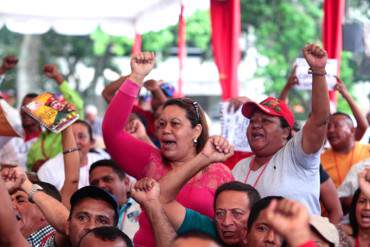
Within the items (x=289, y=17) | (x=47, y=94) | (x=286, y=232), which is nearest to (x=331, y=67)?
(x=47, y=94)

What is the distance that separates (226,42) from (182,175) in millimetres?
6037

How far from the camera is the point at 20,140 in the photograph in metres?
8.55

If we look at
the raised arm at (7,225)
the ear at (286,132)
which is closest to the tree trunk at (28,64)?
the ear at (286,132)

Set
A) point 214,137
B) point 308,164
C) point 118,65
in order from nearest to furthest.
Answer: point 214,137, point 308,164, point 118,65

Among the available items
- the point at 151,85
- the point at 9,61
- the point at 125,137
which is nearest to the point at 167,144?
the point at 125,137

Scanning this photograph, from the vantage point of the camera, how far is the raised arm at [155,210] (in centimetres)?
401

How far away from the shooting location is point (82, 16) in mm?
12422

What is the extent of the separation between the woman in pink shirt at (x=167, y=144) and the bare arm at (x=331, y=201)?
1.27 meters

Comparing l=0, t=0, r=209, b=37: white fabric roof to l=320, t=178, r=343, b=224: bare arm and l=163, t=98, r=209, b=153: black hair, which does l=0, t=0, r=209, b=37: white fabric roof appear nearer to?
l=320, t=178, r=343, b=224: bare arm

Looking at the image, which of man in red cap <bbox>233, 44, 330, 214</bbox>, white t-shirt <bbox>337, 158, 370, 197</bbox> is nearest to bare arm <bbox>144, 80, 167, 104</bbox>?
white t-shirt <bbox>337, 158, 370, 197</bbox>

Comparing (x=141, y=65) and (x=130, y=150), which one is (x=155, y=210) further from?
(x=141, y=65)

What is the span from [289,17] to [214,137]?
58.1ft

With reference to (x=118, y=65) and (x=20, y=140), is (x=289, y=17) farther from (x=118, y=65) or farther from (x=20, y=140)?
(x=20, y=140)

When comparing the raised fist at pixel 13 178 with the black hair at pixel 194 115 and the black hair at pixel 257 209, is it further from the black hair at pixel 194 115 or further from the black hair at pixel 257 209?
the black hair at pixel 257 209
